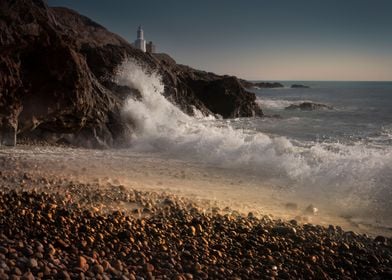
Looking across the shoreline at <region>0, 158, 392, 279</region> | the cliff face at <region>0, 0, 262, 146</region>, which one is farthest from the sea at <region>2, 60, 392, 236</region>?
the shoreline at <region>0, 158, 392, 279</region>

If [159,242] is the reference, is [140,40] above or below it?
above

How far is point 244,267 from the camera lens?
13.7 ft

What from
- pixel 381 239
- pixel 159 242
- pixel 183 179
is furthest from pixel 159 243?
pixel 183 179

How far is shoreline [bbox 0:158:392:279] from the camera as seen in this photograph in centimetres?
367

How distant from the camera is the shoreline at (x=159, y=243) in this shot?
3670 mm

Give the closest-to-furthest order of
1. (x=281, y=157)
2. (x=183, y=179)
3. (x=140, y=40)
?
(x=183, y=179) < (x=281, y=157) < (x=140, y=40)

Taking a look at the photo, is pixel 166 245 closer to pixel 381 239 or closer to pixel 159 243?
pixel 159 243

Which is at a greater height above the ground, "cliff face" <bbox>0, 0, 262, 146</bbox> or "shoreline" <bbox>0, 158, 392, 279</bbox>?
"cliff face" <bbox>0, 0, 262, 146</bbox>

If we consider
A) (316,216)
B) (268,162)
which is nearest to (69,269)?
(316,216)

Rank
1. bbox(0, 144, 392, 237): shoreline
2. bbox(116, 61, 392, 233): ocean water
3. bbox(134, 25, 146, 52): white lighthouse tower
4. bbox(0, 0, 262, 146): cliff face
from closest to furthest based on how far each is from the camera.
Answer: bbox(0, 144, 392, 237): shoreline → bbox(116, 61, 392, 233): ocean water → bbox(0, 0, 262, 146): cliff face → bbox(134, 25, 146, 52): white lighthouse tower

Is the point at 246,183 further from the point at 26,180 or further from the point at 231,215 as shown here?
the point at 26,180

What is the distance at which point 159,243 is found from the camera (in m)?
4.44

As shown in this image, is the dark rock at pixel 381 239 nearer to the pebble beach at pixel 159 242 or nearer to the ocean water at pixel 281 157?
the pebble beach at pixel 159 242

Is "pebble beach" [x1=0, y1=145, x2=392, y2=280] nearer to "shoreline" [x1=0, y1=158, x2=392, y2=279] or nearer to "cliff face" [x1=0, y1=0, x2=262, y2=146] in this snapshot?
"shoreline" [x1=0, y1=158, x2=392, y2=279]
